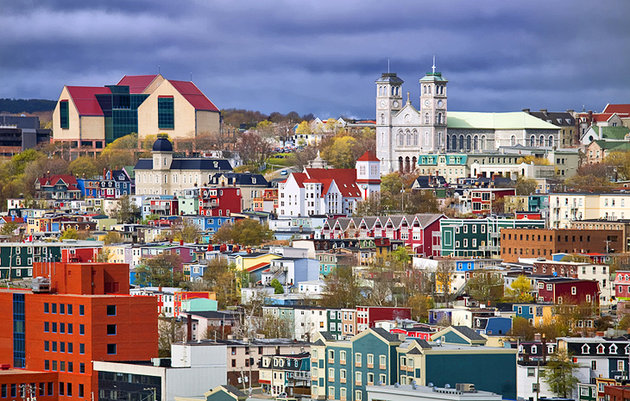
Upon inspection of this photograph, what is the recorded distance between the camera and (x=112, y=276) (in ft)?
224

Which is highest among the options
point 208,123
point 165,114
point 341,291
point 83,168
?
point 165,114

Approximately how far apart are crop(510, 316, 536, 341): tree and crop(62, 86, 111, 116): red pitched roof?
100423 mm

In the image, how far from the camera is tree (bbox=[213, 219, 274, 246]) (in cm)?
12475

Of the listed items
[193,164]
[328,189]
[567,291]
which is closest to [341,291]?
[567,291]

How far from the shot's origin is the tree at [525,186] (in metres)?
135

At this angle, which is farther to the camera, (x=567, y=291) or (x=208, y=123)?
(x=208, y=123)

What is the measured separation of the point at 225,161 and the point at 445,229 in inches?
1753

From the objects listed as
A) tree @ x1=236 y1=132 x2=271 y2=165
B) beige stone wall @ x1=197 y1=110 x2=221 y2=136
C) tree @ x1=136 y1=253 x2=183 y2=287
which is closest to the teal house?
tree @ x1=136 y1=253 x2=183 y2=287

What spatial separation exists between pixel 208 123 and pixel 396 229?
62008 mm

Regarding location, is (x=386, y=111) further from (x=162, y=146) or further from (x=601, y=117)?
(x=601, y=117)

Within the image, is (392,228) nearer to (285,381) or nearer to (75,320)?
(285,381)

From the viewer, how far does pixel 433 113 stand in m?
160

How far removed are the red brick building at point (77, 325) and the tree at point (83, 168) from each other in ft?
321

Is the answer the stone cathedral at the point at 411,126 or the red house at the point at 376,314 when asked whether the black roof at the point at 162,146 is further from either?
the red house at the point at 376,314
